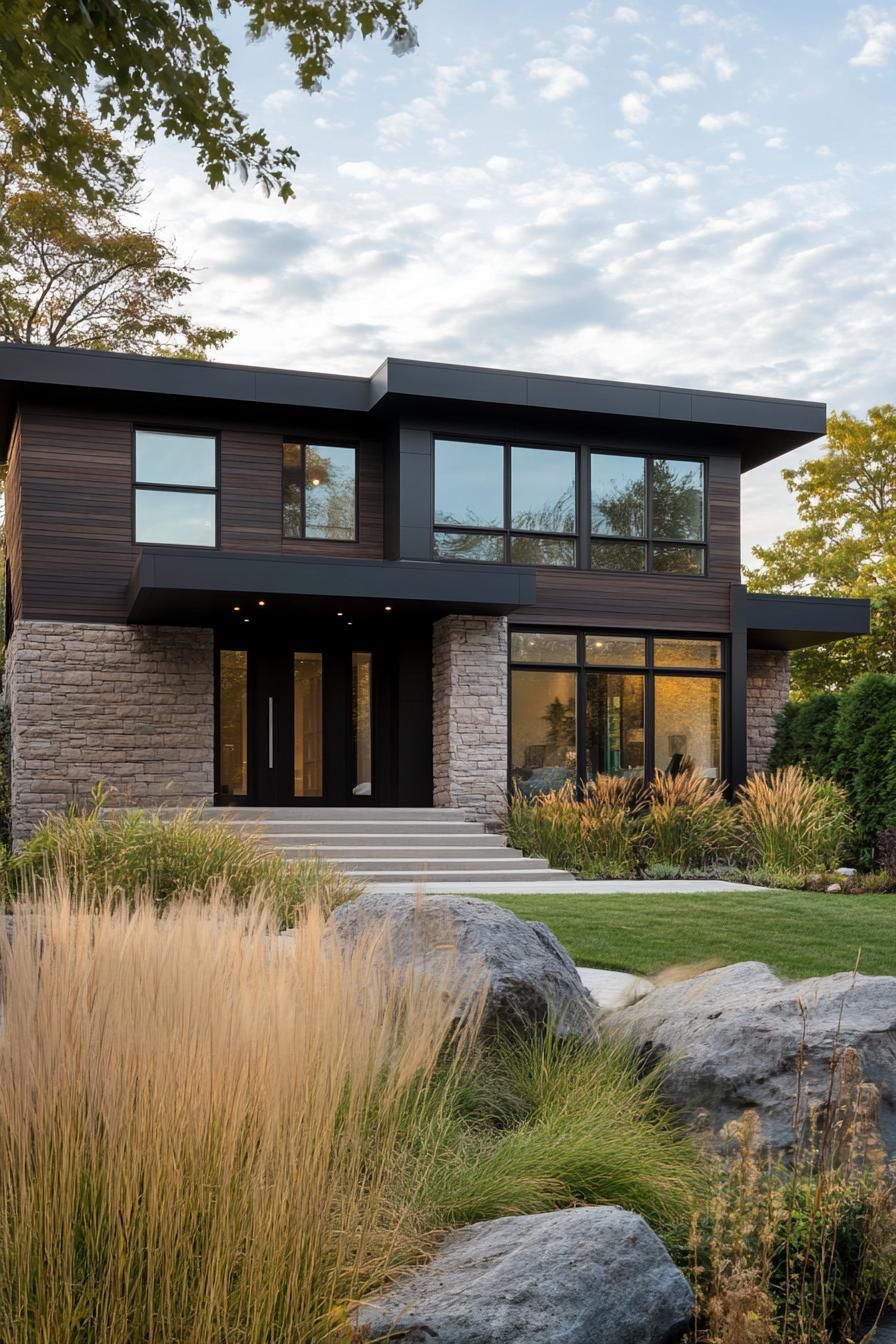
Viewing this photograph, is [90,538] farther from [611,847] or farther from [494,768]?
[611,847]

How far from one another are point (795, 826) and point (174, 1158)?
37.5ft

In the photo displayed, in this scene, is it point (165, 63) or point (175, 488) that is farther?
point (175, 488)

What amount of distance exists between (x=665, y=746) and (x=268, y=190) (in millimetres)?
10708

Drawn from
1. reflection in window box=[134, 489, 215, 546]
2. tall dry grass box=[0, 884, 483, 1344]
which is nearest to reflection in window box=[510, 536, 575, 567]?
reflection in window box=[134, 489, 215, 546]

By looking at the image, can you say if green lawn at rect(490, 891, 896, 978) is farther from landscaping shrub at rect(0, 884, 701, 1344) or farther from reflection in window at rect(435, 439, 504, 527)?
reflection in window at rect(435, 439, 504, 527)

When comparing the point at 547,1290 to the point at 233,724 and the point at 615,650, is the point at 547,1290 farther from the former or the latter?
the point at 615,650

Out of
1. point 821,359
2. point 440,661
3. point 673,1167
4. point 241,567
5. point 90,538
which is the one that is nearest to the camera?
point 673,1167

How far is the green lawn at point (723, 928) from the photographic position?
684 cm

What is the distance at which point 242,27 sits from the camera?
5.64 meters

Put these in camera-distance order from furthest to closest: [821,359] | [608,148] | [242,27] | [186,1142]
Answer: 1. [821,359]
2. [608,148]
3. [242,27]
4. [186,1142]

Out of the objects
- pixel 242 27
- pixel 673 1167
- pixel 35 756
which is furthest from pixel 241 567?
pixel 673 1167

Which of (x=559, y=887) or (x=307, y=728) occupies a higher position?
(x=307, y=728)

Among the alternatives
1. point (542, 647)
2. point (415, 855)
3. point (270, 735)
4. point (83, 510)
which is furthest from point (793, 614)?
point (83, 510)

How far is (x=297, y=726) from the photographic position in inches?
579
